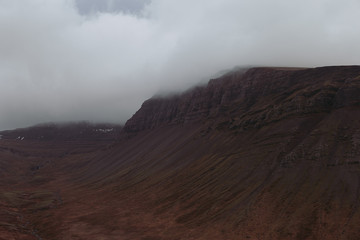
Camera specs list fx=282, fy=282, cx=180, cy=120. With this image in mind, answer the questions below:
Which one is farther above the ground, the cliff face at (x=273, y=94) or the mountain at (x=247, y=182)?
the cliff face at (x=273, y=94)

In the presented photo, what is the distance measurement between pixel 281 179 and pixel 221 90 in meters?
104

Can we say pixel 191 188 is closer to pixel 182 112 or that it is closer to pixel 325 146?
pixel 325 146

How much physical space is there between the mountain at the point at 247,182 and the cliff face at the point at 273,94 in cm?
47

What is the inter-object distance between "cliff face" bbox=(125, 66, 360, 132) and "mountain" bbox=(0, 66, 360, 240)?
1.53ft

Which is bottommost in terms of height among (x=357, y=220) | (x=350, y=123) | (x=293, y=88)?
(x=357, y=220)

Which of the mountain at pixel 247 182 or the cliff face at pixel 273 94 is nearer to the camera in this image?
the mountain at pixel 247 182

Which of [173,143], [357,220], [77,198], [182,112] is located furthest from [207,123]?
[357,220]

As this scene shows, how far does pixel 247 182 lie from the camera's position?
76125mm

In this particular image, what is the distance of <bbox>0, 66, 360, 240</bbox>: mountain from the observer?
2271 inches

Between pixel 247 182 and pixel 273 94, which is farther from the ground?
pixel 273 94

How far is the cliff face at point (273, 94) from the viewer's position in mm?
92062

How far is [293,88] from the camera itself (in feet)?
366

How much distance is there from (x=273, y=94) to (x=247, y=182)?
58423mm

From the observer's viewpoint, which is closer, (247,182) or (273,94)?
(247,182)
